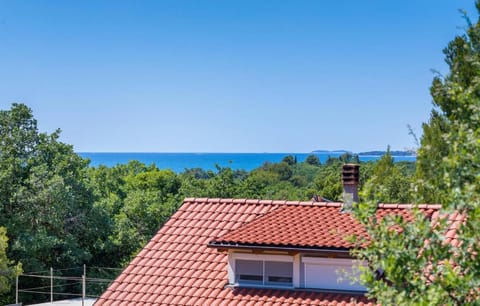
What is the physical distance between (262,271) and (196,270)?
1.56 meters

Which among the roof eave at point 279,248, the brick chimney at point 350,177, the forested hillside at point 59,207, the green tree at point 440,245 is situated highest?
the forested hillside at point 59,207

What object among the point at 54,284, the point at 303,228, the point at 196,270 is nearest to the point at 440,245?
the point at 303,228

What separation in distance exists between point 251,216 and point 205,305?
2940 millimetres

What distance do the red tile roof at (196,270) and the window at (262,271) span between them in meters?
0.24

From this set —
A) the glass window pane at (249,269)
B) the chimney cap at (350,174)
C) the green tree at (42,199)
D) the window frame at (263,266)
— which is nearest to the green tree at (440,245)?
the window frame at (263,266)

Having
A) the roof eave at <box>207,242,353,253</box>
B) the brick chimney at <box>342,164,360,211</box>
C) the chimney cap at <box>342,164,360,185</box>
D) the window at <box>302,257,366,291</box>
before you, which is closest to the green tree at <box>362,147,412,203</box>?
the brick chimney at <box>342,164,360,211</box>

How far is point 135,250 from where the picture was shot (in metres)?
41.1

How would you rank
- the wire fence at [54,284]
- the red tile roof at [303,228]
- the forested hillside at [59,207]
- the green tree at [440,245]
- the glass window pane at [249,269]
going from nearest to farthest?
1. the green tree at [440,245]
2. the red tile roof at [303,228]
3. the glass window pane at [249,269]
4. the wire fence at [54,284]
5. the forested hillside at [59,207]

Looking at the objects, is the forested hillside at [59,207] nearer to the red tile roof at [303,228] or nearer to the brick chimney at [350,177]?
the brick chimney at [350,177]

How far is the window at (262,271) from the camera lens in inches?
615

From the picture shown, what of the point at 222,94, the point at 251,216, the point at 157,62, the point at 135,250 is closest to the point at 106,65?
the point at 157,62

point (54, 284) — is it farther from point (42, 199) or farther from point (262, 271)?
point (262, 271)

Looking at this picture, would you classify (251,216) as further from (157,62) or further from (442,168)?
(157,62)

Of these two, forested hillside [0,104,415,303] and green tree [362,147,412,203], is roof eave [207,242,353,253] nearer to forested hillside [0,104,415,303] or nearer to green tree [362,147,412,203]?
forested hillside [0,104,415,303]
